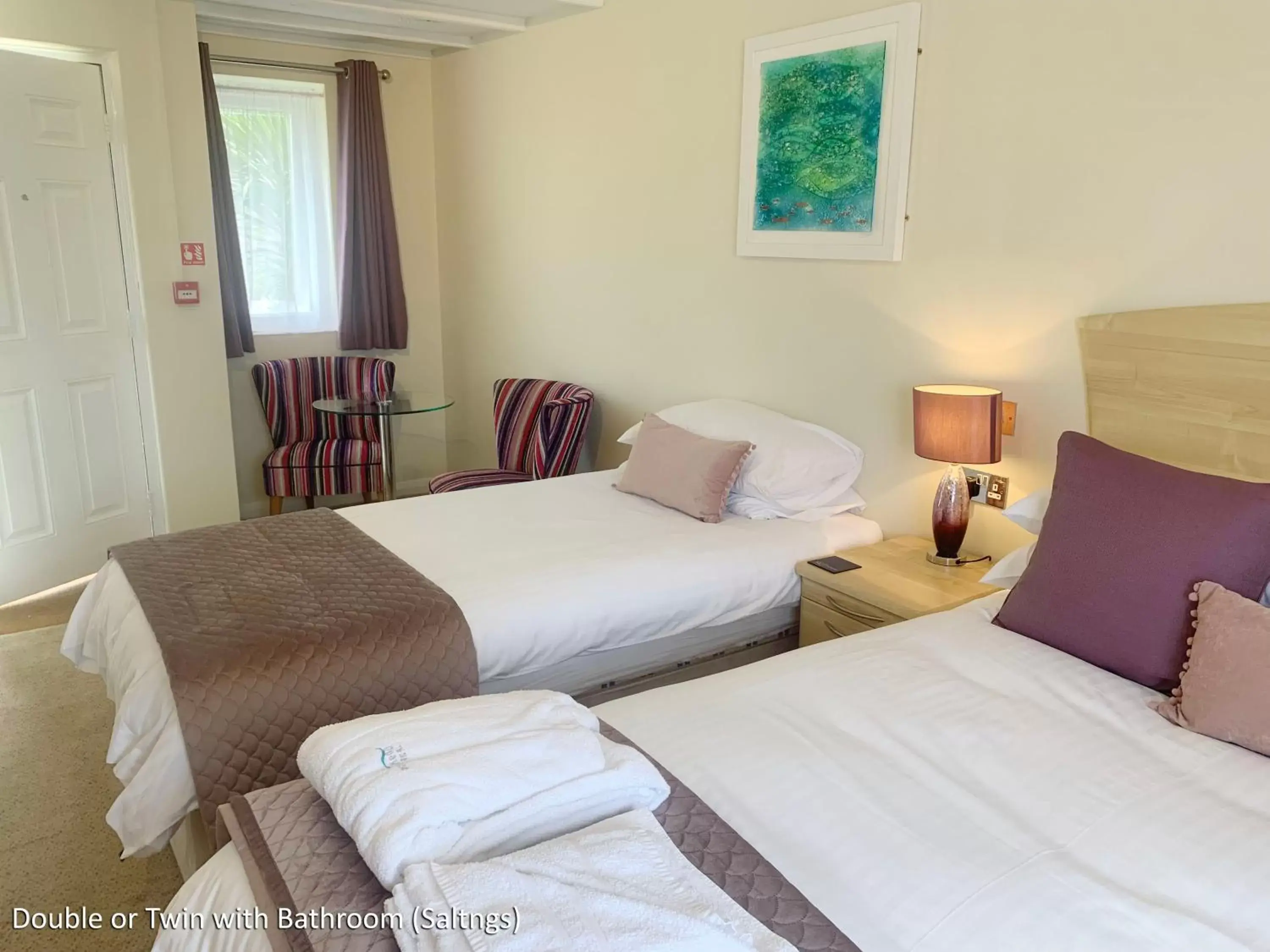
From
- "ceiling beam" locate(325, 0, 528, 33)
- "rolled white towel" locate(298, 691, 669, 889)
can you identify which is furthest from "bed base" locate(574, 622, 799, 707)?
"ceiling beam" locate(325, 0, 528, 33)

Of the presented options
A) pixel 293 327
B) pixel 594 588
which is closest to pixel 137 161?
pixel 293 327

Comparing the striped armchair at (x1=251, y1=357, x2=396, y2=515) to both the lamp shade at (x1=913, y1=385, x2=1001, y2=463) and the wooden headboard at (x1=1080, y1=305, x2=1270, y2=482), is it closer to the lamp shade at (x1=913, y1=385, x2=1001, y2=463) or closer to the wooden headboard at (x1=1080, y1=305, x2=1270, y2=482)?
the lamp shade at (x1=913, y1=385, x2=1001, y2=463)

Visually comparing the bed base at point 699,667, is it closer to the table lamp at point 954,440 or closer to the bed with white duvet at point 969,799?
the table lamp at point 954,440

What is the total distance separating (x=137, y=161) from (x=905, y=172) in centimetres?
306

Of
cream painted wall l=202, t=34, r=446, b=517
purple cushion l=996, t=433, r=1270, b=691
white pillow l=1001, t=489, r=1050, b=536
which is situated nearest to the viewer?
purple cushion l=996, t=433, r=1270, b=691

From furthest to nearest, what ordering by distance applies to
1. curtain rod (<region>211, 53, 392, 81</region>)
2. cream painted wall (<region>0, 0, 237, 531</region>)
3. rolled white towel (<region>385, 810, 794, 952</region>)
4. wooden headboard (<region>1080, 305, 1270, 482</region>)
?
curtain rod (<region>211, 53, 392, 81</region>), cream painted wall (<region>0, 0, 237, 531</region>), wooden headboard (<region>1080, 305, 1270, 482</region>), rolled white towel (<region>385, 810, 794, 952</region>)

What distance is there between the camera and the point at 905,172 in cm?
278

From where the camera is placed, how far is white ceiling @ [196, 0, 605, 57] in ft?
12.9

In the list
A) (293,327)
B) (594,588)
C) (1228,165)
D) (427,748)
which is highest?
(1228,165)

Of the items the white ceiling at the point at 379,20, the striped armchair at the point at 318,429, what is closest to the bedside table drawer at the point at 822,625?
the striped armchair at the point at 318,429

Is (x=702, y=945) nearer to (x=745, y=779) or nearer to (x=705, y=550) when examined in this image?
(x=745, y=779)

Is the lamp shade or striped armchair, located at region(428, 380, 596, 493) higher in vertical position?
the lamp shade

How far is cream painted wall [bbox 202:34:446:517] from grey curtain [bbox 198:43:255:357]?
0.16 meters

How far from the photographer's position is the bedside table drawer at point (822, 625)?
2607 millimetres
